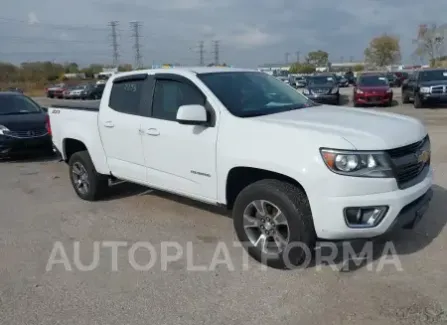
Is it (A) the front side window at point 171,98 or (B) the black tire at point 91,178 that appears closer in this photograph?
(A) the front side window at point 171,98

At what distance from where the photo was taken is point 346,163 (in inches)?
143

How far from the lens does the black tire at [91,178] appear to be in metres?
6.28

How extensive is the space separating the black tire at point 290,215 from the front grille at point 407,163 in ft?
2.53

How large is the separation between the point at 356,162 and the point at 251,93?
65.3 inches

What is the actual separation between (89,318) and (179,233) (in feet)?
5.95

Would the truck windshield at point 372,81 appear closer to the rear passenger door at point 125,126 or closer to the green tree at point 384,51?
the rear passenger door at point 125,126

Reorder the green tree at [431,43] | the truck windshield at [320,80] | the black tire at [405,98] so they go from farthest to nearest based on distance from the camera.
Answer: the green tree at [431,43]
the truck windshield at [320,80]
the black tire at [405,98]

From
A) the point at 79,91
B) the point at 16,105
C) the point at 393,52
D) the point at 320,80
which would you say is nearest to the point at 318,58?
the point at 393,52

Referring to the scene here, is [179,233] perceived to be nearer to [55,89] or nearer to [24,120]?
Result: [24,120]

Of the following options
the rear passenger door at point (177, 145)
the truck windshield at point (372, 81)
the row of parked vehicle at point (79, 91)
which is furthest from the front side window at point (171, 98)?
the row of parked vehicle at point (79, 91)

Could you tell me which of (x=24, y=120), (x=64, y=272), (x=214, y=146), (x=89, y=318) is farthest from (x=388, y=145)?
(x=24, y=120)

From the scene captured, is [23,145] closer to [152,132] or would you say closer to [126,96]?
[126,96]

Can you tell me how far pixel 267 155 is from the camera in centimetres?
396

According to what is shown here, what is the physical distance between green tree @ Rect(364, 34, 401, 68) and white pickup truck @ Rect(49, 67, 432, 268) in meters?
90.6
